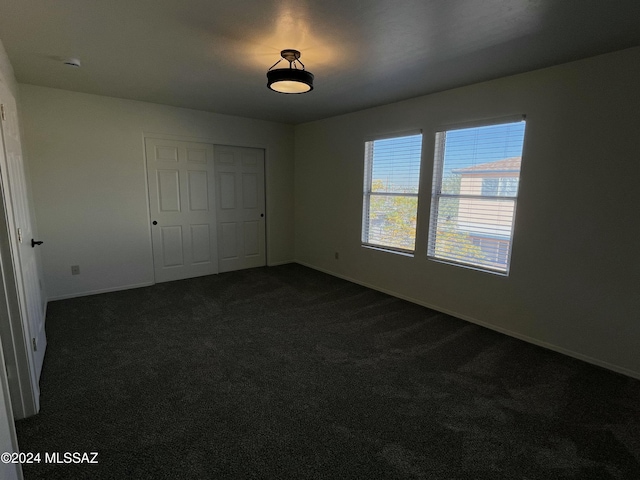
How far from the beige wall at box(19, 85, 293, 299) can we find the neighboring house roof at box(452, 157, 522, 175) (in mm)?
3637

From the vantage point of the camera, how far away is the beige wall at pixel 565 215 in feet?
8.18

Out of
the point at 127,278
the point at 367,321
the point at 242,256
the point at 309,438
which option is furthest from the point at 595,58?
the point at 127,278

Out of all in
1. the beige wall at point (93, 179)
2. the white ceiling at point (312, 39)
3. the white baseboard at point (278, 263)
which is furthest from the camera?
the white baseboard at point (278, 263)

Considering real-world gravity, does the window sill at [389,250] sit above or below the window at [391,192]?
below

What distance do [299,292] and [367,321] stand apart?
1.21m

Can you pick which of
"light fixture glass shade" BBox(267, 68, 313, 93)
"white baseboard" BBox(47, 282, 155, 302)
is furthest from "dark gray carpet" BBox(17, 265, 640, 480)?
"light fixture glass shade" BBox(267, 68, 313, 93)

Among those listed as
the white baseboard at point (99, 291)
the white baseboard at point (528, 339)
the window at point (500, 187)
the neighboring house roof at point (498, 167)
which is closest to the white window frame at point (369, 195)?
the white baseboard at point (528, 339)

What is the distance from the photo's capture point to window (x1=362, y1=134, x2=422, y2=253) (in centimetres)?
398

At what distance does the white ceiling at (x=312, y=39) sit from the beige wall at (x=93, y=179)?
44cm

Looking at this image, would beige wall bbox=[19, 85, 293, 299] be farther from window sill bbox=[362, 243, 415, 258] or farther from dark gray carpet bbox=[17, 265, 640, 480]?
window sill bbox=[362, 243, 415, 258]

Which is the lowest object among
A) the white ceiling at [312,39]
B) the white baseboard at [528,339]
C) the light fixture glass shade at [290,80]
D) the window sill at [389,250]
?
the white baseboard at [528,339]

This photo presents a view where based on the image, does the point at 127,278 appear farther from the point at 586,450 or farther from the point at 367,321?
the point at 586,450

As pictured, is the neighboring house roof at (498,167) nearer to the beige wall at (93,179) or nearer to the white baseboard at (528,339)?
the white baseboard at (528,339)

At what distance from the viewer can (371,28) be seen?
7.04ft
